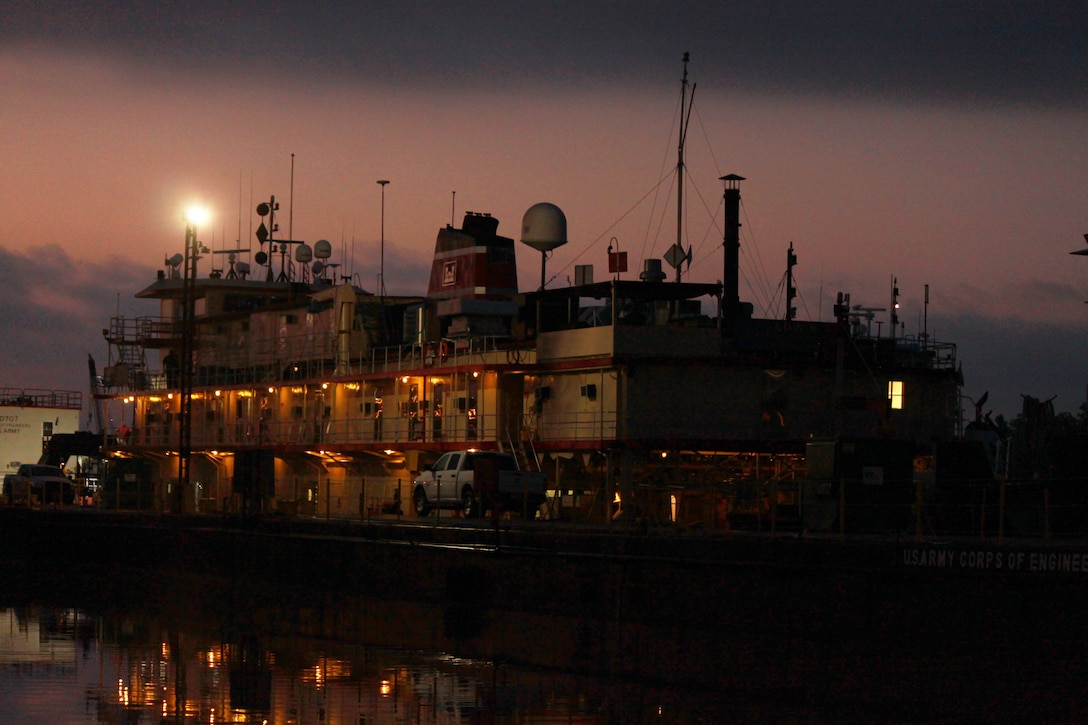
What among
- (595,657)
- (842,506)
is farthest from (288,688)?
(842,506)

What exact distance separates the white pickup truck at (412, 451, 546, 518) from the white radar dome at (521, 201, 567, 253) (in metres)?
10.6

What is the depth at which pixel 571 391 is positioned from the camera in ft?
150

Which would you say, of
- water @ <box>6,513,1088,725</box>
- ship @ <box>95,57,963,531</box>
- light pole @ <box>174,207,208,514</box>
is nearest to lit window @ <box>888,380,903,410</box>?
ship @ <box>95,57,963,531</box>

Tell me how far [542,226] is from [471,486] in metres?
12.7

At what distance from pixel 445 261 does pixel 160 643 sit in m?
27.1

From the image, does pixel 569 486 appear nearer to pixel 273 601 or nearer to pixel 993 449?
pixel 273 601

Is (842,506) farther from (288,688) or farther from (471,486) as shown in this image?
(471,486)

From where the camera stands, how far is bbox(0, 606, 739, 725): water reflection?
1970cm

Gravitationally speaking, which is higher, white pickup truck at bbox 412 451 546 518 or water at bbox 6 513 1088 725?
white pickup truck at bbox 412 451 546 518

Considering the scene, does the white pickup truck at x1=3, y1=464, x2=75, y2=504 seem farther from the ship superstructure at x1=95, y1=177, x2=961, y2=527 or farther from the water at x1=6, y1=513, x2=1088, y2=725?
the water at x1=6, y1=513, x2=1088, y2=725

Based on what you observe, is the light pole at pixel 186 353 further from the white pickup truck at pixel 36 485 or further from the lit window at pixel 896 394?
the lit window at pixel 896 394

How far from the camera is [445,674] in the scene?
Result: 23625 millimetres

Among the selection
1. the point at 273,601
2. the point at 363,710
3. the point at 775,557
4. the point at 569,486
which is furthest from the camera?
the point at 569,486

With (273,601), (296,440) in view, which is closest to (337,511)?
(296,440)
